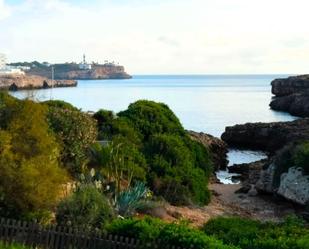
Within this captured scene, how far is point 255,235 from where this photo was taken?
12891mm

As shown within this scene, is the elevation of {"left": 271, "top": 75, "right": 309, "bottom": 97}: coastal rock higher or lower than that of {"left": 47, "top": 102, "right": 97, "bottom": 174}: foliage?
lower

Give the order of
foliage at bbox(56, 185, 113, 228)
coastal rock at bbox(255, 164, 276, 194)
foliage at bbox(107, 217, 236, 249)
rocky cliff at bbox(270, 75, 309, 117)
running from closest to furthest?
1. foliage at bbox(107, 217, 236, 249)
2. foliage at bbox(56, 185, 113, 228)
3. coastal rock at bbox(255, 164, 276, 194)
4. rocky cliff at bbox(270, 75, 309, 117)

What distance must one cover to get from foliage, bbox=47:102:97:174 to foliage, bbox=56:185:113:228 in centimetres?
596

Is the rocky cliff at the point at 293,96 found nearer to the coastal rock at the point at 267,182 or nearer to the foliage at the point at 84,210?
the coastal rock at the point at 267,182

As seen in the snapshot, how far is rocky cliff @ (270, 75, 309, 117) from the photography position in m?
94.9

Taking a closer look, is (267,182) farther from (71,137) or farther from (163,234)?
(163,234)

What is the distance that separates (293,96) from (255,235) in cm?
9554

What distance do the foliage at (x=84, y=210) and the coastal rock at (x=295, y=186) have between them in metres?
13.1

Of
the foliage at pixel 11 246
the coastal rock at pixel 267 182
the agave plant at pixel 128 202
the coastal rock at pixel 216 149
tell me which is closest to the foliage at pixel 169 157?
the coastal rock at pixel 267 182

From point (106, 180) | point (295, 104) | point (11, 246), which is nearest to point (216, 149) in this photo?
point (106, 180)

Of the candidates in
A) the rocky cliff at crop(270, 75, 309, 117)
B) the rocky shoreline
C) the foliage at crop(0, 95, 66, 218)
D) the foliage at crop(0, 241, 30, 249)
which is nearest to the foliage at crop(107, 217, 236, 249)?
the foliage at crop(0, 241, 30, 249)

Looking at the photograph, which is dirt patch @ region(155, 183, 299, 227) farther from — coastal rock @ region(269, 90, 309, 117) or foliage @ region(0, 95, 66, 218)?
coastal rock @ region(269, 90, 309, 117)

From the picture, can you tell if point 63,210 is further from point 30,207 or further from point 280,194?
point 280,194

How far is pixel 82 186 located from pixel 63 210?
4.06 ft
